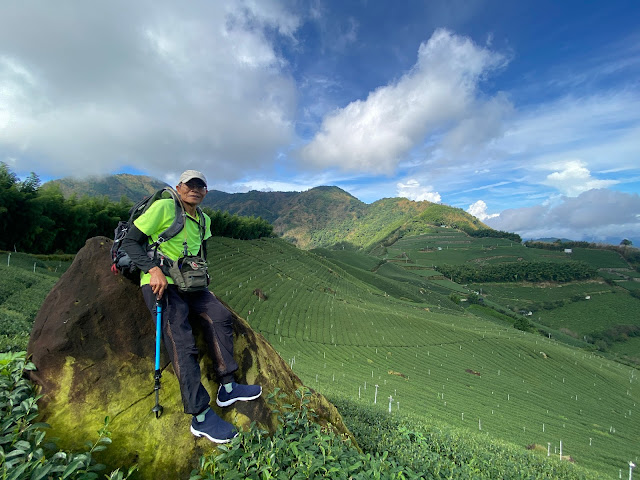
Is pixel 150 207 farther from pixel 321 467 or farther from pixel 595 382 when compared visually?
pixel 595 382

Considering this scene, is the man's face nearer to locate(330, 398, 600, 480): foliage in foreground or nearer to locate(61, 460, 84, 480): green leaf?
locate(61, 460, 84, 480): green leaf

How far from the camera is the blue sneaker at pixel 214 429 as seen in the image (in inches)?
154

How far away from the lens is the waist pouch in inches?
177

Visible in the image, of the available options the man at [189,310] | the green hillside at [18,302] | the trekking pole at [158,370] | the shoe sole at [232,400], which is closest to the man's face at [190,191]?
the man at [189,310]

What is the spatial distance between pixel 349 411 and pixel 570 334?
143m

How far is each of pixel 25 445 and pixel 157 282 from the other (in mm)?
2007

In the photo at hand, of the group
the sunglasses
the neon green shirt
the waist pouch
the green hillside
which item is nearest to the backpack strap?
the neon green shirt

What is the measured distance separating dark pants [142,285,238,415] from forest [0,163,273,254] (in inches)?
1718

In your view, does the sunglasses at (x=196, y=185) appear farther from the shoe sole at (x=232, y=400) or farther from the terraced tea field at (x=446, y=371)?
the terraced tea field at (x=446, y=371)

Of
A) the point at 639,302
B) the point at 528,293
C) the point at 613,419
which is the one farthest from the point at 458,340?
the point at 639,302

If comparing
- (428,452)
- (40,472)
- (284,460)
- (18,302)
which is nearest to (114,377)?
(40,472)

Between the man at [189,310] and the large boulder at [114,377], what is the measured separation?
0.91 feet

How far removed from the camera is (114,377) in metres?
4.39

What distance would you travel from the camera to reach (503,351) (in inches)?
2208
